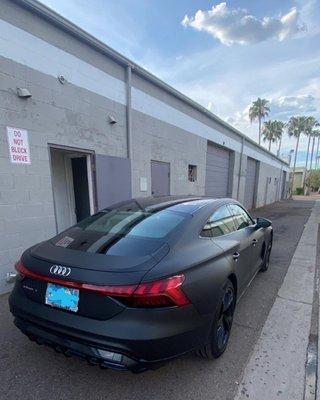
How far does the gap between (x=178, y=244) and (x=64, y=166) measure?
477 centimetres

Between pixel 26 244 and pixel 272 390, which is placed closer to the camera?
pixel 272 390

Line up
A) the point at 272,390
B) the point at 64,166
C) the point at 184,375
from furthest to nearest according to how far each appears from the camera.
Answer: the point at 64,166, the point at 184,375, the point at 272,390

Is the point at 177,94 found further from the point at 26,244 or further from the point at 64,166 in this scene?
the point at 26,244

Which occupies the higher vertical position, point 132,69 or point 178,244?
point 132,69

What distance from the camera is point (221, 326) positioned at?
258 centimetres

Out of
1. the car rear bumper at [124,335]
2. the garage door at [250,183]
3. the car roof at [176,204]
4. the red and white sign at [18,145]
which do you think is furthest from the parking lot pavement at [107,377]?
the garage door at [250,183]

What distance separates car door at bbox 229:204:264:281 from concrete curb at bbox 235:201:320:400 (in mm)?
605

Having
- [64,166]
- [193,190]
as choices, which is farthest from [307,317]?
[193,190]

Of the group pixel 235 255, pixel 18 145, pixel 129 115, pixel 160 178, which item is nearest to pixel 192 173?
pixel 160 178

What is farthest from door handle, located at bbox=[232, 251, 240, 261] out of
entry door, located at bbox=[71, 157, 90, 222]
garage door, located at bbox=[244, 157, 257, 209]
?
garage door, located at bbox=[244, 157, 257, 209]

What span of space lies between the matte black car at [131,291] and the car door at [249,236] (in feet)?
2.44

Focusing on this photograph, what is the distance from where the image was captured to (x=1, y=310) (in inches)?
134

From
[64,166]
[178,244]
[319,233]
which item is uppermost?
[64,166]

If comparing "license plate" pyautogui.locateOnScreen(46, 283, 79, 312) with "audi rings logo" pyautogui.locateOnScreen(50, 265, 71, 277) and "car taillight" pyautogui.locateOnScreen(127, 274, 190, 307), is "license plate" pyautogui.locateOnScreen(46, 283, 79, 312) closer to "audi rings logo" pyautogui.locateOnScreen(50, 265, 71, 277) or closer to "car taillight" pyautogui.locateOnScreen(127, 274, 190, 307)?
"audi rings logo" pyautogui.locateOnScreen(50, 265, 71, 277)
